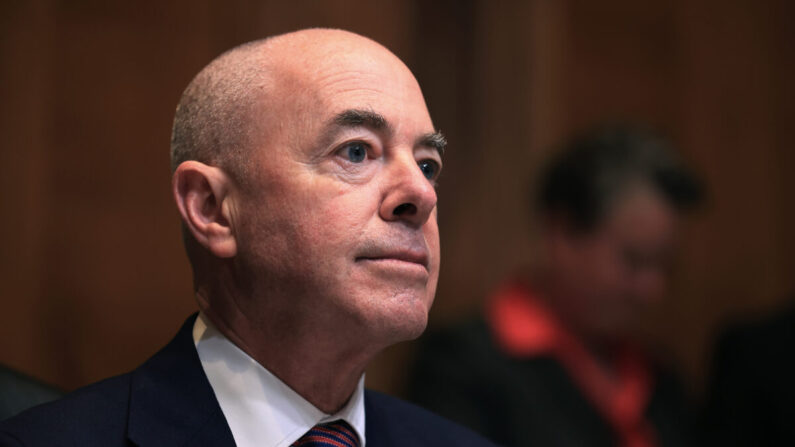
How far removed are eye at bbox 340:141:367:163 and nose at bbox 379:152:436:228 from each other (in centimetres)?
5

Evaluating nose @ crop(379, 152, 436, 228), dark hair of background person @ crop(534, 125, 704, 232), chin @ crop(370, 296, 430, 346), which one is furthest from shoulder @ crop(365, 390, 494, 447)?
dark hair of background person @ crop(534, 125, 704, 232)

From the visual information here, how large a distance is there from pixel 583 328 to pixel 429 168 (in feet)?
4.87

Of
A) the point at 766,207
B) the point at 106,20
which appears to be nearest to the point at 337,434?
the point at 106,20

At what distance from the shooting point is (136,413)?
4.55 ft

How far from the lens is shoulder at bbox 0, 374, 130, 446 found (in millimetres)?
1312

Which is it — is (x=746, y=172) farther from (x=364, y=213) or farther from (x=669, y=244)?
(x=364, y=213)

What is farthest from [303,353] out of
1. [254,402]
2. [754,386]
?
→ [754,386]

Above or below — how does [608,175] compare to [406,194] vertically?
below

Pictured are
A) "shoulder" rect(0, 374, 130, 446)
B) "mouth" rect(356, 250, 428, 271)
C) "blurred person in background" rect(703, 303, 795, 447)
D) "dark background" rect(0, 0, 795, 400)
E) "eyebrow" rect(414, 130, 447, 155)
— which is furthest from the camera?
"blurred person in background" rect(703, 303, 795, 447)

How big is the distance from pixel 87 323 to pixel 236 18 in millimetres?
995

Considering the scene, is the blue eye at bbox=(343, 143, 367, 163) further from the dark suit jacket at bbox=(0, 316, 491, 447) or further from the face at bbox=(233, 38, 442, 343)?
the dark suit jacket at bbox=(0, 316, 491, 447)

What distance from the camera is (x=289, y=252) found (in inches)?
55.8

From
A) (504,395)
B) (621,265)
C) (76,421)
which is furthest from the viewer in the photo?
(621,265)

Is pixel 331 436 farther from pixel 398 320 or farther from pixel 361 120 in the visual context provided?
pixel 361 120
